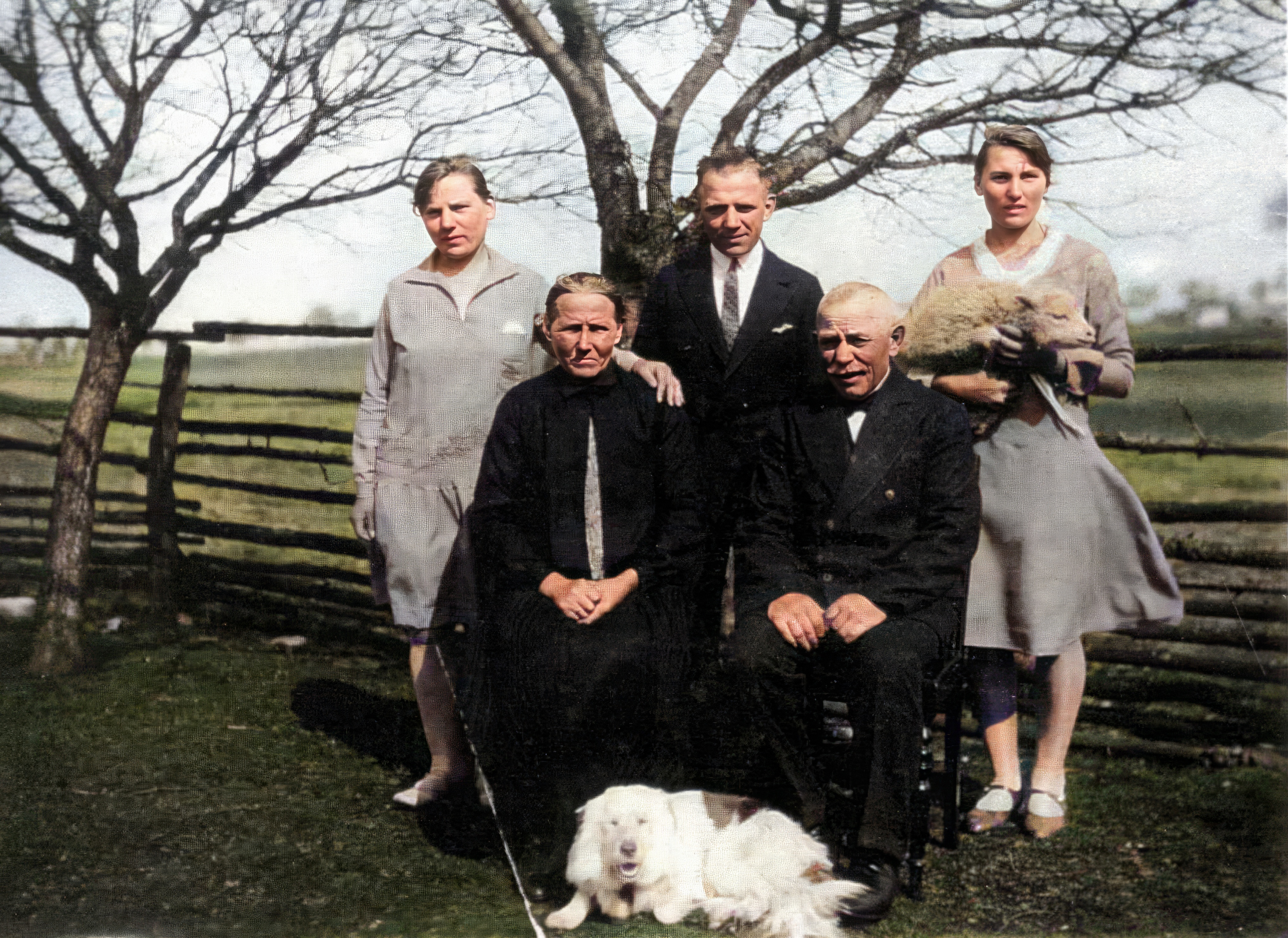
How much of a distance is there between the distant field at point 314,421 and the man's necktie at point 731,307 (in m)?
1.15

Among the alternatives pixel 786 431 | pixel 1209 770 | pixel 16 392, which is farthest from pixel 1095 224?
pixel 16 392

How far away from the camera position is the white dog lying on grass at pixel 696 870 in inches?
122

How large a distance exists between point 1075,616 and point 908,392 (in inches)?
36.0

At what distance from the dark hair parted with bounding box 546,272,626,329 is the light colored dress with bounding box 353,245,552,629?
0.06 metres

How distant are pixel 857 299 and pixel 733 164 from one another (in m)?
0.56

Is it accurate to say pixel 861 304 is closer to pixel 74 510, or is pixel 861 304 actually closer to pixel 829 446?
pixel 829 446

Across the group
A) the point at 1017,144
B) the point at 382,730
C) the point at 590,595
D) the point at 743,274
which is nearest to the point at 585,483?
the point at 590,595

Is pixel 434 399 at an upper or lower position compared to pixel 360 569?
upper

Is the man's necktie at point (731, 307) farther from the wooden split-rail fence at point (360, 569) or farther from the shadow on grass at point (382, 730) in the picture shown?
the shadow on grass at point (382, 730)

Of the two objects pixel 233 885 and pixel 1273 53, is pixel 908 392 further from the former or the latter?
pixel 233 885

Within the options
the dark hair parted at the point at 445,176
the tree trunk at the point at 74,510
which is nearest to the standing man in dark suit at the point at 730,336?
the dark hair parted at the point at 445,176

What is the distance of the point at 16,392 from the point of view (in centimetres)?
371

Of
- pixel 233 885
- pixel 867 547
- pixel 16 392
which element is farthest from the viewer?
pixel 16 392

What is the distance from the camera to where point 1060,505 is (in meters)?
3.27
